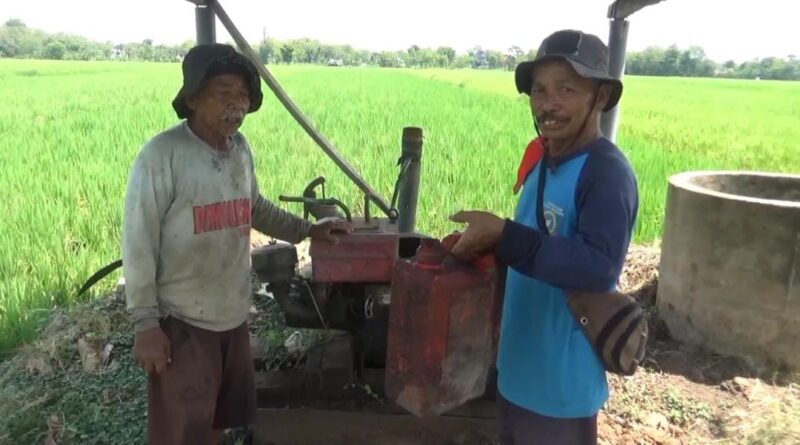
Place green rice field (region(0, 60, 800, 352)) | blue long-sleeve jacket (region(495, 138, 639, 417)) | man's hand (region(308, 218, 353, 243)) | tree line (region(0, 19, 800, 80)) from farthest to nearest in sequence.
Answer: tree line (region(0, 19, 800, 80)) → green rice field (region(0, 60, 800, 352)) → man's hand (region(308, 218, 353, 243)) → blue long-sleeve jacket (region(495, 138, 639, 417))

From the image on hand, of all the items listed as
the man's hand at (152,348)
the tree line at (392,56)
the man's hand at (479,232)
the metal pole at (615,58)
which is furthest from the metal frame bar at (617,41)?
the tree line at (392,56)

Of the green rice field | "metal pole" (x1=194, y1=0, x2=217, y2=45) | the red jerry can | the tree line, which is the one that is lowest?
the green rice field

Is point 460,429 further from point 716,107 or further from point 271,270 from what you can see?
point 716,107

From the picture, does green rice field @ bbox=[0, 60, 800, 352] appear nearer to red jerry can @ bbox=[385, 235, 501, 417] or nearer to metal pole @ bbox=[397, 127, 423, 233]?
metal pole @ bbox=[397, 127, 423, 233]

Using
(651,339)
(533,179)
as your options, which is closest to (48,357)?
(533,179)

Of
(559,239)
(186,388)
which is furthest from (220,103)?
(559,239)

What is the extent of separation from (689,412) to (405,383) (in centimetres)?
204

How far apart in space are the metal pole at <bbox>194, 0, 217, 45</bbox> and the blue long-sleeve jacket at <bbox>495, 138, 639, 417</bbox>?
169 centimetres

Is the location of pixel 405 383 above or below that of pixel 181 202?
below

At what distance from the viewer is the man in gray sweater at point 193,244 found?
1.81m

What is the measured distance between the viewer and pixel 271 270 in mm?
2400

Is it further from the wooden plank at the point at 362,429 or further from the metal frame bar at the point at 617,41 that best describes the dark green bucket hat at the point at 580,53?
the metal frame bar at the point at 617,41

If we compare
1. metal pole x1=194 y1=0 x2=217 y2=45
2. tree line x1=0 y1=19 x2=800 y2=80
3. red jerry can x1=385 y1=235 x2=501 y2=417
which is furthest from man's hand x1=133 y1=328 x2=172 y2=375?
tree line x1=0 y1=19 x2=800 y2=80

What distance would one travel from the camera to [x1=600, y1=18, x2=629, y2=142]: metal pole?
3.35 meters
